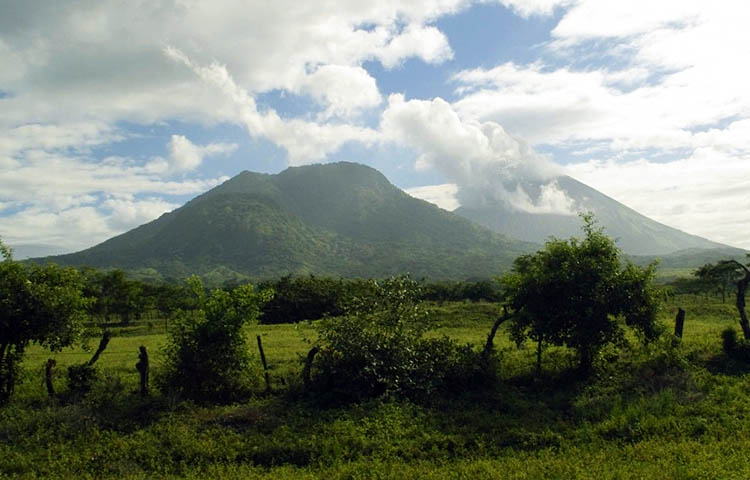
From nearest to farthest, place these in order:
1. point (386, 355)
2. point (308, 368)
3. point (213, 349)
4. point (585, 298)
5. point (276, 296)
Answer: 1. point (213, 349)
2. point (386, 355)
3. point (308, 368)
4. point (585, 298)
5. point (276, 296)

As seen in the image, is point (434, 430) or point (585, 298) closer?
point (434, 430)

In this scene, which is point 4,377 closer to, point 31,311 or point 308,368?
point 31,311

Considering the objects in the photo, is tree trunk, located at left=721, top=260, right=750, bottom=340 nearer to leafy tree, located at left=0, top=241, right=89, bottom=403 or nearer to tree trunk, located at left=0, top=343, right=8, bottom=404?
leafy tree, located at left=0, top=241, right=89, bottom=403

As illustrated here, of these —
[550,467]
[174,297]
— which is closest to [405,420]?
[550,467]

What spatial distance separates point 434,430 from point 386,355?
379 cm

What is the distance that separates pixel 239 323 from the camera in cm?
1767

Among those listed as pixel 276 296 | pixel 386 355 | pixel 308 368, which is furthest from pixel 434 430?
pixel 276 296

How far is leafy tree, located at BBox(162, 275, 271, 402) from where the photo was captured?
17000 millimetres

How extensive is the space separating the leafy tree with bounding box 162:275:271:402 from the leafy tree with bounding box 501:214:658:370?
399 inches

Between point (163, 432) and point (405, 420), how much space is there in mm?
7065

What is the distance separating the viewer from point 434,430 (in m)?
14.1

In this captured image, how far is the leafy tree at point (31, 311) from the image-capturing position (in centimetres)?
1708

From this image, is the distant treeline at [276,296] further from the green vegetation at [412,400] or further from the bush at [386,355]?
the green vegetation at [412,400]

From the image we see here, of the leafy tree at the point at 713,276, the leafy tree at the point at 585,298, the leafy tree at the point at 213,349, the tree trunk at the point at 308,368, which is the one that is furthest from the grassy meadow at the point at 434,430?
the leafy tree at the point at 713,276
